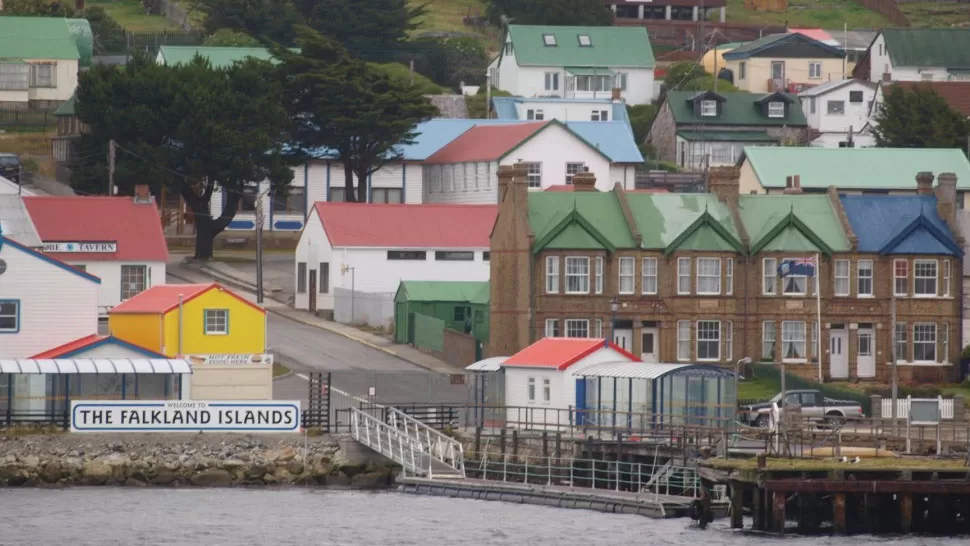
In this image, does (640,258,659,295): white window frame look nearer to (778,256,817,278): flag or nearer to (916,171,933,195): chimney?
(778,256,817,278): flag

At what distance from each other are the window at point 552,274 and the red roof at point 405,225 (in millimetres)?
15818

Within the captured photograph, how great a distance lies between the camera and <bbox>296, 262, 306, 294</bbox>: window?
107188mm

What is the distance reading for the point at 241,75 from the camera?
118 m

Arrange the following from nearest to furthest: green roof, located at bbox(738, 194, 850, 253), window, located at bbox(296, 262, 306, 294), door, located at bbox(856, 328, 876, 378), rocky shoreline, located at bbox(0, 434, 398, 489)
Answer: rocky shoreline, located at bbox(0, 434, 398, 489), door, located at bbox(856, 328, 876, 378), green roof, located at bbox(738, 194, 850, 253), window, located at bbox(296, 262, 306, 294)

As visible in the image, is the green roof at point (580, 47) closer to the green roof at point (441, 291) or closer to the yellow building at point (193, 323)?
the green roof at point (441, 291)

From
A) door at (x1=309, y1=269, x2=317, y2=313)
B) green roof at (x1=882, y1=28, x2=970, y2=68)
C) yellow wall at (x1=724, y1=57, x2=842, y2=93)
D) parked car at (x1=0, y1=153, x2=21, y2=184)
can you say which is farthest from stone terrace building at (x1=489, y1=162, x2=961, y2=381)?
yellow wall at (x1=724, y1=57, x2=842, y2=93)

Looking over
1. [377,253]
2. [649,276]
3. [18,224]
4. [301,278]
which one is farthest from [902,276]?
[18,224]

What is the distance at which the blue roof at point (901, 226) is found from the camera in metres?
92.6

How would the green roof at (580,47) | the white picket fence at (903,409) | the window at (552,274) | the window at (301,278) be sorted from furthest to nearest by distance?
the green roof at (580,47), the window at (301,278), the window at (552,274), the white picket fence at (903,409)

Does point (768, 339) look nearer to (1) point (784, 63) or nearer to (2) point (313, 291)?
(2) point (313, 291)

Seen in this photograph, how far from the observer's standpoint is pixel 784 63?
532 ft

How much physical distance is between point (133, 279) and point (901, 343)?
3167cm

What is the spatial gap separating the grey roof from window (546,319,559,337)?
65.4 ft

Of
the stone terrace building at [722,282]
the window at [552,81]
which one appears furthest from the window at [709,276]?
the window at [552,81]
